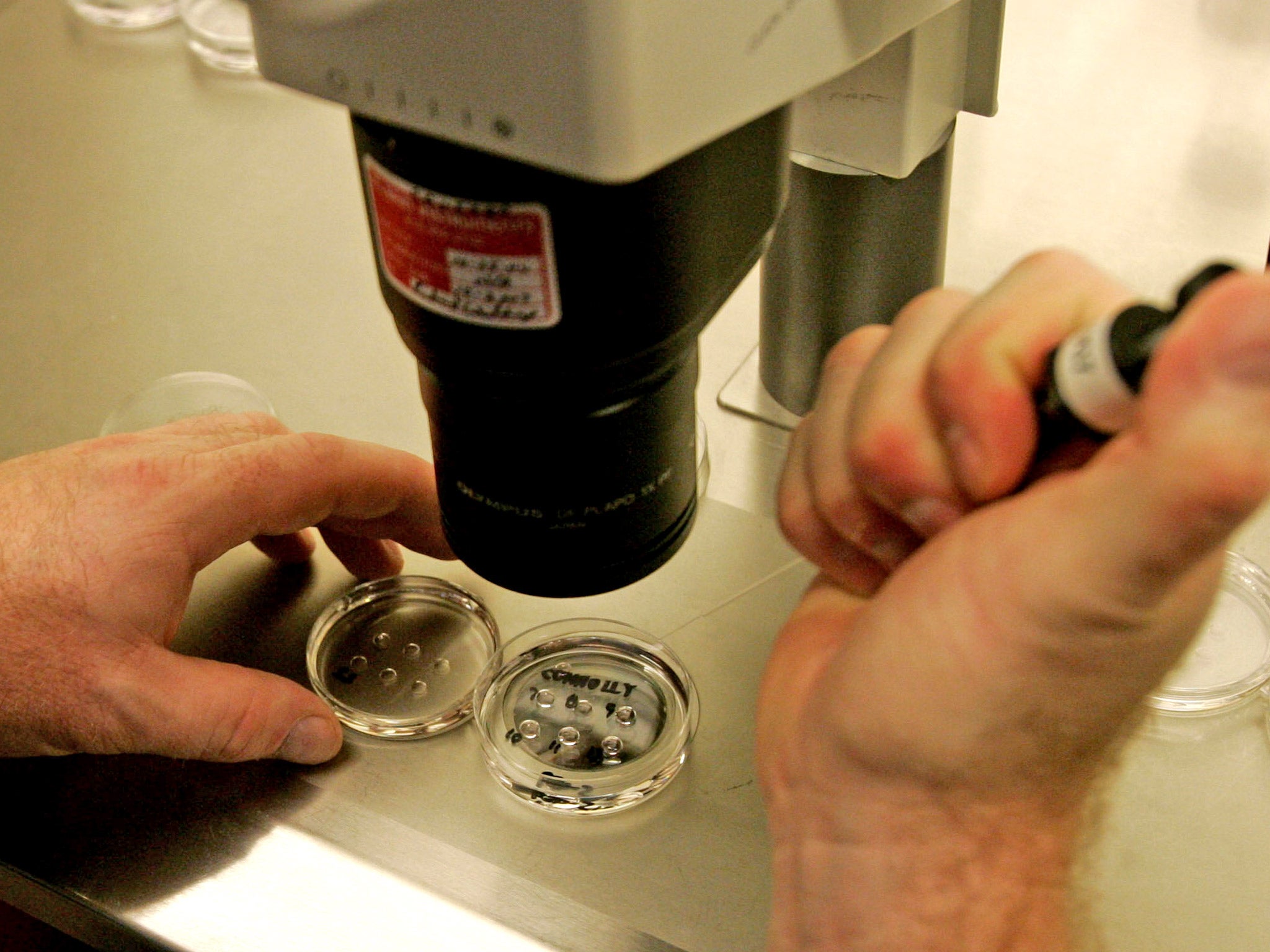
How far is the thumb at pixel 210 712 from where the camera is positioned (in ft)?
1.80

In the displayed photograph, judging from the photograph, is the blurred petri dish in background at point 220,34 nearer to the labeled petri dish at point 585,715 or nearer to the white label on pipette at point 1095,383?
the labeled petri dish at point 585,715

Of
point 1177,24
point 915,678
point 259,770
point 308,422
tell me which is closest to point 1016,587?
point 915,678

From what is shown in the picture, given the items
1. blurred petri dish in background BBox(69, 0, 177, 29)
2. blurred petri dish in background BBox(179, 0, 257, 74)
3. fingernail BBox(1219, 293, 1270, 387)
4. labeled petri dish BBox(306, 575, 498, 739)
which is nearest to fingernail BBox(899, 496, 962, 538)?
fingernail BBox(1219, 293, 1270, 387)

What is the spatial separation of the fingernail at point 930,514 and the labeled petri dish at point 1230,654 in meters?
0.19

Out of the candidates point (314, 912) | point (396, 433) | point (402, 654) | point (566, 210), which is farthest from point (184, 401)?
point (566, 210)

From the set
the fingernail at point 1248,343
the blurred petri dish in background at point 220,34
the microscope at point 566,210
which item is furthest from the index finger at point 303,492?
the blurred petri dish in background at point 220,34

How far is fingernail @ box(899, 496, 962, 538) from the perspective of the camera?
17.0 inches

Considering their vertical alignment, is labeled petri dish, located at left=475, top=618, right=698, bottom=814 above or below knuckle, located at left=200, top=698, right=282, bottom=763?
below

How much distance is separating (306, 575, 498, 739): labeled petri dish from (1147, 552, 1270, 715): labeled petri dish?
0.31 meters

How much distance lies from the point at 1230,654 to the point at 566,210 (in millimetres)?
412

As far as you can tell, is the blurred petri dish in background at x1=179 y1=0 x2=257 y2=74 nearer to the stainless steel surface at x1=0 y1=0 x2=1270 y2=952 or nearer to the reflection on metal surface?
the stainless steel surface at x1=0 y1=0 x2=1270 y2=952

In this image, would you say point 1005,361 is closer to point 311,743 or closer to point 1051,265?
point 1051,265

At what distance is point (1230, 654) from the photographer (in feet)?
2.02

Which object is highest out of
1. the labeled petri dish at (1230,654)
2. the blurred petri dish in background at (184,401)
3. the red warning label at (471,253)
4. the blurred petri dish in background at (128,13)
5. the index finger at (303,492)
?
the red warning label at (471,253)
